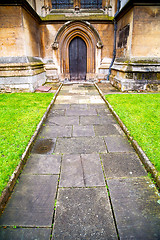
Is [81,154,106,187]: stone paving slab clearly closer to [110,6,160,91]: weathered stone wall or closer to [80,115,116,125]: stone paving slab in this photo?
[80,115,116,125]: stone paving slab

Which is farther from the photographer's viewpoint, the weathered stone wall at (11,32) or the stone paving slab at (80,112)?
the weathered stone wall at (11,32)

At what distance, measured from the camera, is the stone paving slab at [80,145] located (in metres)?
3.46

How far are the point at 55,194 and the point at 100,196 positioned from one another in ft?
2.13

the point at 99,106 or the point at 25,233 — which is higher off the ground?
the point at 99,106

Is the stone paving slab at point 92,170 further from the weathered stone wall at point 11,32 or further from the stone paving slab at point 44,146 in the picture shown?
the weathered stone wall at point 11,32

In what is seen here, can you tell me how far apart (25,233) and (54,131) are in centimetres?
272

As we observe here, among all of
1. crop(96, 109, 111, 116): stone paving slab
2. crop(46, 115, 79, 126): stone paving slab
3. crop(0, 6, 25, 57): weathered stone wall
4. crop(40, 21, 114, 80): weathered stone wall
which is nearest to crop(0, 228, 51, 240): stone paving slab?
crop(46, 115, 79, 126): stone paving slab

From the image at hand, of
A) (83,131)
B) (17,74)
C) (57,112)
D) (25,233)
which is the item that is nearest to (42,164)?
(25,233)

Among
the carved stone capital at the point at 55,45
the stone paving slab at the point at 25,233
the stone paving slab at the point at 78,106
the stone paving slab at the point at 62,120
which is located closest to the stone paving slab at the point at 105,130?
the stone paving slab at the point at 62,120

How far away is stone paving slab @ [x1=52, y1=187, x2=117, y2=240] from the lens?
1.82 metres

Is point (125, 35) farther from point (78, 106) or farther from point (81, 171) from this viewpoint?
point (81, 171)

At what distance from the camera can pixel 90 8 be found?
35.5ft

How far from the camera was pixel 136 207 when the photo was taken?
2148mm

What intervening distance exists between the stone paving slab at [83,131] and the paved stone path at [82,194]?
0.36 ft
